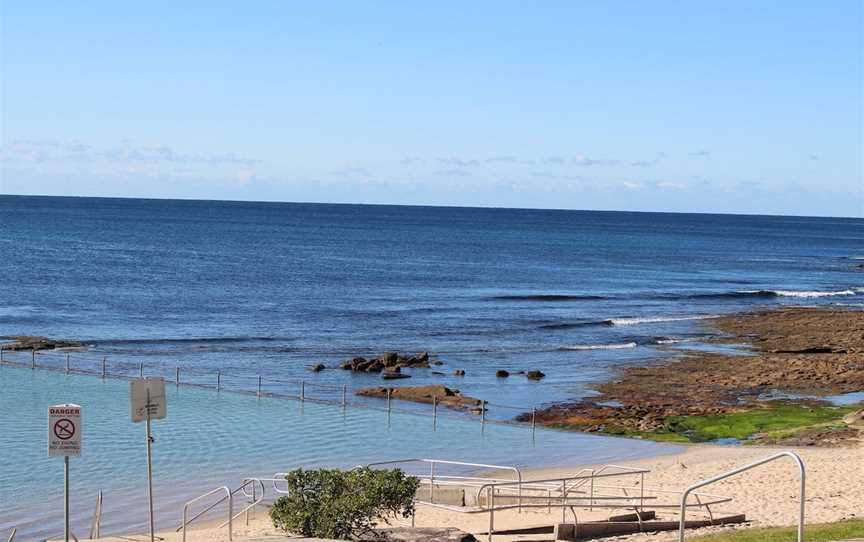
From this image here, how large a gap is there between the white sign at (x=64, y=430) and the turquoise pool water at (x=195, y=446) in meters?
7.71

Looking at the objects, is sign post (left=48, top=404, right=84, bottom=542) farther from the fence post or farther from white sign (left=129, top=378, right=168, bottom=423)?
the fence post

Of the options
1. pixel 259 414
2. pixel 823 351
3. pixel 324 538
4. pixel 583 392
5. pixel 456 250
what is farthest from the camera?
pixel 456 250

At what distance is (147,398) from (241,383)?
88.7 feet

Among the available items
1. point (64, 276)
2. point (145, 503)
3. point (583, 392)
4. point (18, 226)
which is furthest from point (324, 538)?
point (18, 226)

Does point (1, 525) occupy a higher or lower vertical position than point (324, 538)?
lower

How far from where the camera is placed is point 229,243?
144 m

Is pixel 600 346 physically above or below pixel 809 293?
below

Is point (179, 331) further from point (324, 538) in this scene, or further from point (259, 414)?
point (324, 538)

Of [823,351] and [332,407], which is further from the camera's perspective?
[823,351]

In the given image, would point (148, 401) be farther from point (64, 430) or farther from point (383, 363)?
point (383, 363)

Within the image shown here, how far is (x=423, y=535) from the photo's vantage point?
643 inches

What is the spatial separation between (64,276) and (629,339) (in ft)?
167

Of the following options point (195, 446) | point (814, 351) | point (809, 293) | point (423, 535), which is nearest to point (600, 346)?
point (814, 351)

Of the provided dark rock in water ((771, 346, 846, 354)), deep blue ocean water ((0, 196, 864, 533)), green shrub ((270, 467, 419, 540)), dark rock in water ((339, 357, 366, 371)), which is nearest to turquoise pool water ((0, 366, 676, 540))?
deep blue ocean water ((0, 196, 864, 533))
